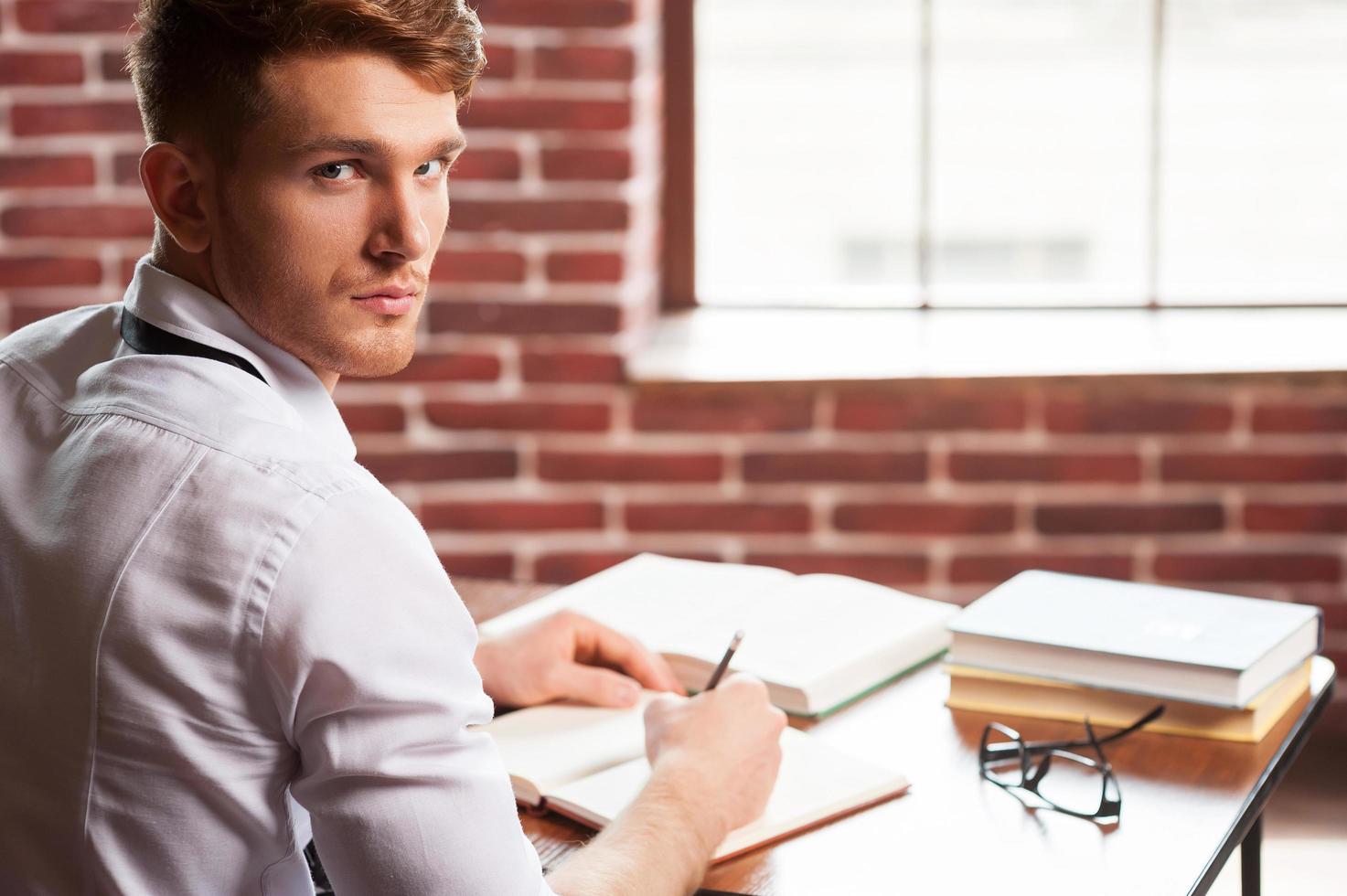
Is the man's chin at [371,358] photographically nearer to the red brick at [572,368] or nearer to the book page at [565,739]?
the book page at [565,739]

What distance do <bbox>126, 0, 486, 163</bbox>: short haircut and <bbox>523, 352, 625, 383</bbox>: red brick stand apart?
61.5 inches

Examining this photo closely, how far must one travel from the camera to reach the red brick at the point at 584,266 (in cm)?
260

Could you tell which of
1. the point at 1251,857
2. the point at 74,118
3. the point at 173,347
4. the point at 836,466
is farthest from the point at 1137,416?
the point at 173,347

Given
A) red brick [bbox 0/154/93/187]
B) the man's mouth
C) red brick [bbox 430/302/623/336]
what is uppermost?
red brick [bbox 0/154/93/187]

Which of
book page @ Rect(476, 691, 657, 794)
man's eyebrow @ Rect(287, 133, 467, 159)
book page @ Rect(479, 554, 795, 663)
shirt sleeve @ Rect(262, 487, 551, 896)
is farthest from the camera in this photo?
book page @ Rect(479, 554, 795, 663)

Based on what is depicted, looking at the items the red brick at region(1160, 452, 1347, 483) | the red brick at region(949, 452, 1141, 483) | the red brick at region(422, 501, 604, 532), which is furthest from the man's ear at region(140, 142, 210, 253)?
the red brick at region(1160, 452, 1347, 483)

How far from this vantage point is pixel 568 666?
1.39 metres

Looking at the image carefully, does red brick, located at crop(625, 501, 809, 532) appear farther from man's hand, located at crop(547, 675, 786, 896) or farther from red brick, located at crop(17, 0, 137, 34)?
man's hand, located at crop(547, 675, 786, 896)

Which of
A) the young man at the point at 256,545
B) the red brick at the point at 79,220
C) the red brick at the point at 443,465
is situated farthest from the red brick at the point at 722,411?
the young man at the point at 256,545

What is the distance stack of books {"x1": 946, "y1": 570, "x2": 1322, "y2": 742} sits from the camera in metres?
1.31

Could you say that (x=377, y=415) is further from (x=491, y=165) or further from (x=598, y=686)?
(x=598, y=686)

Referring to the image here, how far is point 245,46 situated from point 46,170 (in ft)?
5.81

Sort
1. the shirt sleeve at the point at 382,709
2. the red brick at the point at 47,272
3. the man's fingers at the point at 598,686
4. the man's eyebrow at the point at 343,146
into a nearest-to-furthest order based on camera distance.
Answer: the shirt sleeve at the point at 382,709, the man's eyebrow at the point at 343,146, the man's fingers at the point at 598,686, the red brick at the point at 47,272

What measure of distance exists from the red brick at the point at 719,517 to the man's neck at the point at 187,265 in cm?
161
